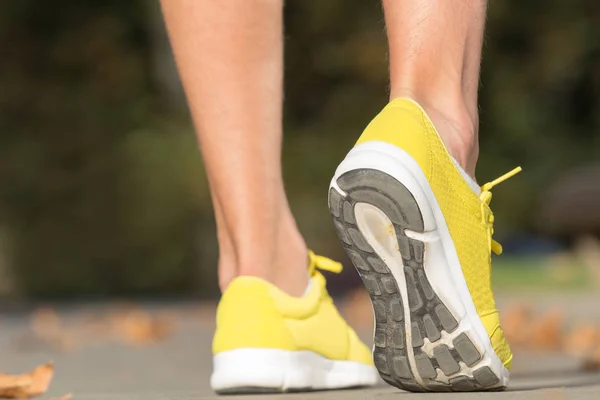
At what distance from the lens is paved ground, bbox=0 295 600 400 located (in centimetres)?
201

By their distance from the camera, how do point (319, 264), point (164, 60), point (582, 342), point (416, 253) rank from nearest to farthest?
point (416, 253), point (319, 264), point (582, 342), point (164, 60)

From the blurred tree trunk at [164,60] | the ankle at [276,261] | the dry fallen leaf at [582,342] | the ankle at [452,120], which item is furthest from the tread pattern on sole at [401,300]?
the blurred tree trunk at [164,60]

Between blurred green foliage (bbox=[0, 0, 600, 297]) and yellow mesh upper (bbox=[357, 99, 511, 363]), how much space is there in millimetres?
8065

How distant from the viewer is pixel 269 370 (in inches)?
82.1

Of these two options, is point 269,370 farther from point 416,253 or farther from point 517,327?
point 517,327

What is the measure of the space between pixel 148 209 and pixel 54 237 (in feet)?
2.85

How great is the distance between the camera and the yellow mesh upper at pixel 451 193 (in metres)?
1.81

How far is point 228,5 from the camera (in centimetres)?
220

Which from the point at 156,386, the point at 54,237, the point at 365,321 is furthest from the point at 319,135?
the point at 156,386

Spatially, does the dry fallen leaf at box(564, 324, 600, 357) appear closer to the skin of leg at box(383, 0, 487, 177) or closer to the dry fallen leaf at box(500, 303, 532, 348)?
the dry fallen leaf at box(500, 303, 532, 348)

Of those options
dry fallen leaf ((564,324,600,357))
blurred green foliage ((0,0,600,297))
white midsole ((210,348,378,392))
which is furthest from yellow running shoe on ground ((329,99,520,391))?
blurred green foliage ((0,0,600,297))

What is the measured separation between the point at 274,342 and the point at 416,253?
41cm

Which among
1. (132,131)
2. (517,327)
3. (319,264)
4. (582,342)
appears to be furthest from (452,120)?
(132,131)

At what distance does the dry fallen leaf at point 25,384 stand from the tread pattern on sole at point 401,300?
0.70 meters
